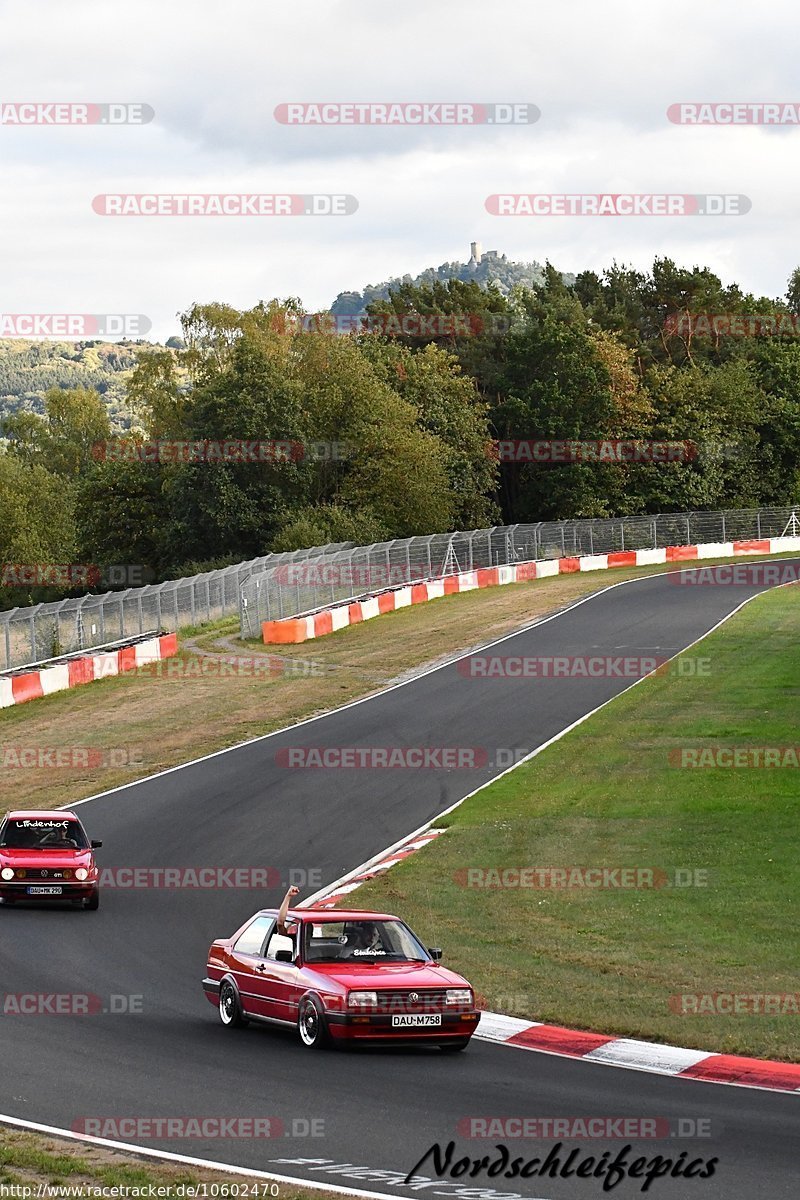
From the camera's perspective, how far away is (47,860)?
21.0 meters

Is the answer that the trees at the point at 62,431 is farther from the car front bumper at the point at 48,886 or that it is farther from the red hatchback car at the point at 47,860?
the car front bumper at the point at 48,886

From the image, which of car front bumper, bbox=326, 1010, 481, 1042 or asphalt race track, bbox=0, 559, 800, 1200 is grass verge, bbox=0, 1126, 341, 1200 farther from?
car front bumper, bbox=326, 1010, 481, 1042

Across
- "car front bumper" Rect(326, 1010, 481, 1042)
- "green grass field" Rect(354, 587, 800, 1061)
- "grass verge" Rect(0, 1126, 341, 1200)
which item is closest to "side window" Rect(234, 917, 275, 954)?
"car front bumper" Rect(326, 1010, 481, 1042)

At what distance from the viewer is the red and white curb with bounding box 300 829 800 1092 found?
11859 millimetres

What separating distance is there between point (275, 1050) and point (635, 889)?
7.54 metres

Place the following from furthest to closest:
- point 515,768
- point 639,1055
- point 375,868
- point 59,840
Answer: point 515,768 → point 375,868 → point 59,840 → point 639,1055

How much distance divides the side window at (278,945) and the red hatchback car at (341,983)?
1 cm

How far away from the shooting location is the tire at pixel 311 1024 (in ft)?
43.0

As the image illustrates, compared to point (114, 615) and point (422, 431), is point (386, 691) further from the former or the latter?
point (422, 431)

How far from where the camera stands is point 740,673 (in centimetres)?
3716

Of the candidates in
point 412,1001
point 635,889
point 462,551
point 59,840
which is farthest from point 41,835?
point 462,551

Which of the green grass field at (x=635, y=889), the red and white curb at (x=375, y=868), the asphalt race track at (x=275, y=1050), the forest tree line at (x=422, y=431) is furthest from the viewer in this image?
the forest tree line at (x=422, y=431)

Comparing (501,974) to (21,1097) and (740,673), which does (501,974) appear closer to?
(21,1097)

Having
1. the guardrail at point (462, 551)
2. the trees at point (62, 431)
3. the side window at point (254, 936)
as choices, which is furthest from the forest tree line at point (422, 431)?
the side window at point (254, 936)
